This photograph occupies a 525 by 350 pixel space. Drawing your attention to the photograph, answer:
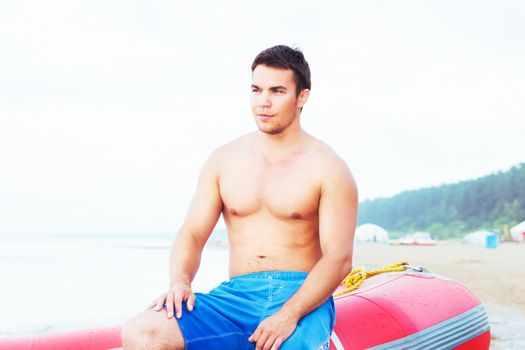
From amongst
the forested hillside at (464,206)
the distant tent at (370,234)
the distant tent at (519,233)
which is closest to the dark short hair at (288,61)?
the distant tent at (519,233)

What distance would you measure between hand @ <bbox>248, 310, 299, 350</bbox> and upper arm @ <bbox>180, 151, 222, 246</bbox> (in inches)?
25.4

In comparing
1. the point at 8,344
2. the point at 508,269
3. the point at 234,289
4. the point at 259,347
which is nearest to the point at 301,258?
the point at 234,289

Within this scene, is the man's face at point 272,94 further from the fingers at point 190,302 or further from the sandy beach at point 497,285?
the sandy beach at point 497,285

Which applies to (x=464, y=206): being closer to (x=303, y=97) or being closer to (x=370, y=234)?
(x=370, y=234)

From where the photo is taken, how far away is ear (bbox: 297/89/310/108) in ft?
9.99

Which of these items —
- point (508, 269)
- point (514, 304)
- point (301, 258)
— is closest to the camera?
point (301, 258)

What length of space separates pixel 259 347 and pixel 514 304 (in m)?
8.29

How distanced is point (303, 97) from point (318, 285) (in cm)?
89

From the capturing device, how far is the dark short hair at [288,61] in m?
2.96

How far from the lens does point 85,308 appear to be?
39.6ft

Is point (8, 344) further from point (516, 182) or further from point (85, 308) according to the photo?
point (516, 182)

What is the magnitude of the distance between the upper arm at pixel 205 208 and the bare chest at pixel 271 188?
0.14 ft

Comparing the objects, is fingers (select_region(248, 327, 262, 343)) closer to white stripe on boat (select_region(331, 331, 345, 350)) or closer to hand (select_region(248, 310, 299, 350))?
hand (select_region(248, 310, 299, 350))

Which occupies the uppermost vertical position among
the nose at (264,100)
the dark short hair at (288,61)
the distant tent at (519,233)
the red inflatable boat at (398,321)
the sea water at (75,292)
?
the dark short hair at (288,61)
